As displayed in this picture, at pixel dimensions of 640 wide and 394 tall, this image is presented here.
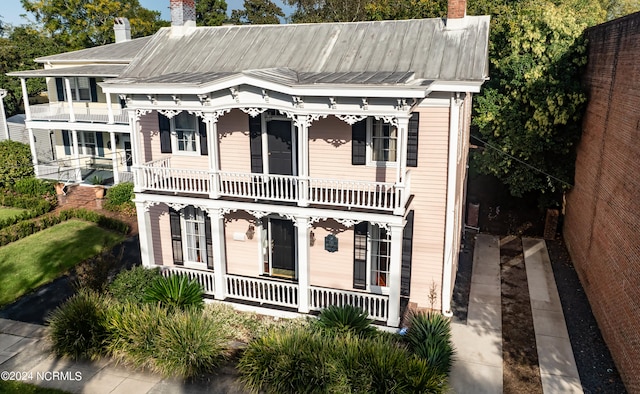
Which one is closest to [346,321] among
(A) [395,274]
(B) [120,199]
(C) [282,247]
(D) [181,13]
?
(A) [395,274]

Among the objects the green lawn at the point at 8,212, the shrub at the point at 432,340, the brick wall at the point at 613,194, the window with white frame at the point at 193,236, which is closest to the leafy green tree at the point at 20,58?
the green lawn at the point at 8,212

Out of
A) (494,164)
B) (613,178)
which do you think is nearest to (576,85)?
(494,164)

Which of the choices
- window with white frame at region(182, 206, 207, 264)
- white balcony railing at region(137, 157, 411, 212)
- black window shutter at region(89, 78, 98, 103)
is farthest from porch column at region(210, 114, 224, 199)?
black window shutter at region(89, 78, 98, 103)

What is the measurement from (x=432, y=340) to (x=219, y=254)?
6.59m

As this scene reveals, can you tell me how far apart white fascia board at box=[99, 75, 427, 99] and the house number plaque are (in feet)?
14.7

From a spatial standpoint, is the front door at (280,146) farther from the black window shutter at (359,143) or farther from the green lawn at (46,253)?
the green lawn at (46,253)

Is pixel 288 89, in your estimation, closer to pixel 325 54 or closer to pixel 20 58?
pixel 325 54

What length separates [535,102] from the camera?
19.3 metres

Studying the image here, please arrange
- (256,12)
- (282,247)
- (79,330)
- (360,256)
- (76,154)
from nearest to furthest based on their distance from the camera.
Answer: (79,330) → (360,256) → (282,247) → (76,154) → (256,12)

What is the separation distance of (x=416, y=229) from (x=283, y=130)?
15.9 feet

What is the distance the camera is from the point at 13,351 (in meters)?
12.8

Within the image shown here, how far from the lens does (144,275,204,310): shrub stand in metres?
13.6

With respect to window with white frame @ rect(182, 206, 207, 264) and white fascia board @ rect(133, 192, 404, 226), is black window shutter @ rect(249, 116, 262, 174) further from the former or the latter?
window with white frame @ rect(182, 206, 207, 264)

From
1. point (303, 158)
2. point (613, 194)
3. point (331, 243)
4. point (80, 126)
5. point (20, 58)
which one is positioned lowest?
point (331, 243)
